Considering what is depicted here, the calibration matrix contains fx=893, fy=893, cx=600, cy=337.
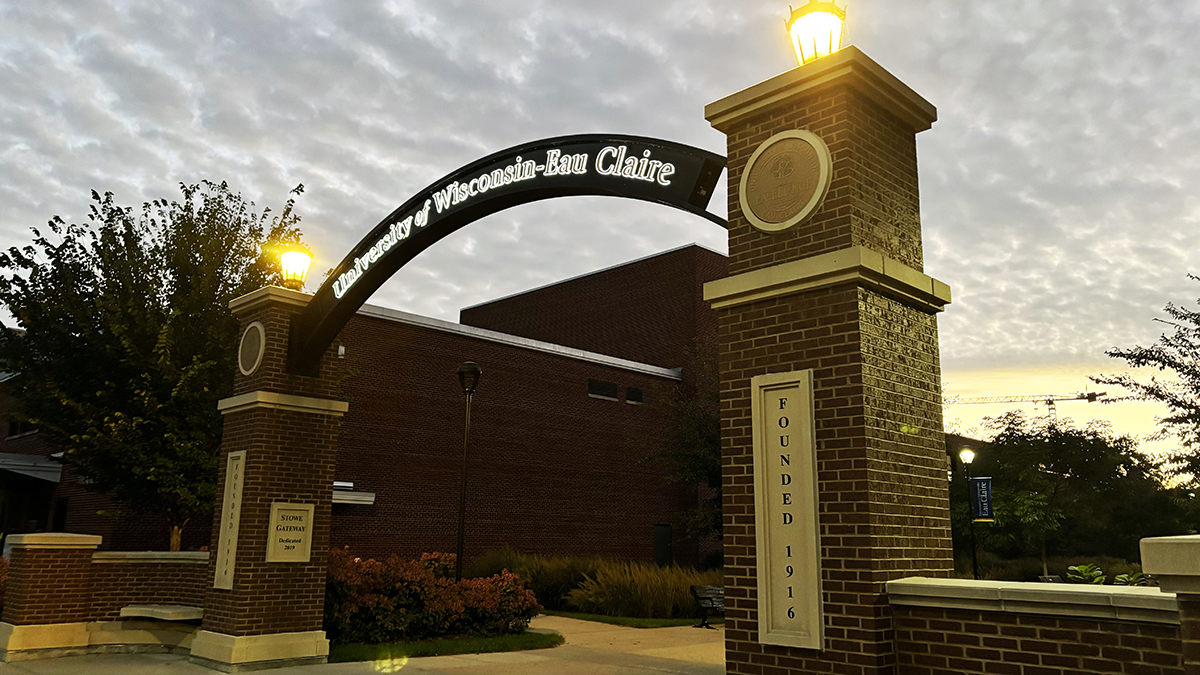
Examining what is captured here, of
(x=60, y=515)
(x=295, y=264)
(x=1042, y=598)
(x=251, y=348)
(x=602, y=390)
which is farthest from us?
(x=602, y=390)

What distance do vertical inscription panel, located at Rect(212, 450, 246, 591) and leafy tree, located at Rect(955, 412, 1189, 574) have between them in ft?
128

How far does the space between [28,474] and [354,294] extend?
2151 cm

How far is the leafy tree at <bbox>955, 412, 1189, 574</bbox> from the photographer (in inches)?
Answer: 1737

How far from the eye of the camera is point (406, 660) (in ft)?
40.4

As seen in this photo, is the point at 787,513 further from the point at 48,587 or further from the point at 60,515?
the point at 60,515

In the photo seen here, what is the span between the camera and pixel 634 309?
3894 cm

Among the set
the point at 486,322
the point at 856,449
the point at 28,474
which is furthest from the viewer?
the point at 486,322

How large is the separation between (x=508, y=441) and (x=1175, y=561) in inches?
1022

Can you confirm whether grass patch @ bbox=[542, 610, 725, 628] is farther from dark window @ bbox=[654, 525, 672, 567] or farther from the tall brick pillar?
dark window @ bbox=[654, 525, 672, 567]

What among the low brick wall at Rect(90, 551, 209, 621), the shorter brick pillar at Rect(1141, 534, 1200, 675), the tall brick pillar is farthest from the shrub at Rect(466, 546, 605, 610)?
the shorter brick pillar at Rect(1141, 534, 1200, 675)

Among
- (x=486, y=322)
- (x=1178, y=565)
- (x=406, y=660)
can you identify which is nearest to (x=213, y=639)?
(x=406, y=660)

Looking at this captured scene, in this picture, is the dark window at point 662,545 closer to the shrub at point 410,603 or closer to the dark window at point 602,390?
the dark window at point 602,390

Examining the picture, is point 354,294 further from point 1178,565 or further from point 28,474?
point 28,474

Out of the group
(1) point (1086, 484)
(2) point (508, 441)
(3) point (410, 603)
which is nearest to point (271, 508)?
(3) point (410, 603)
